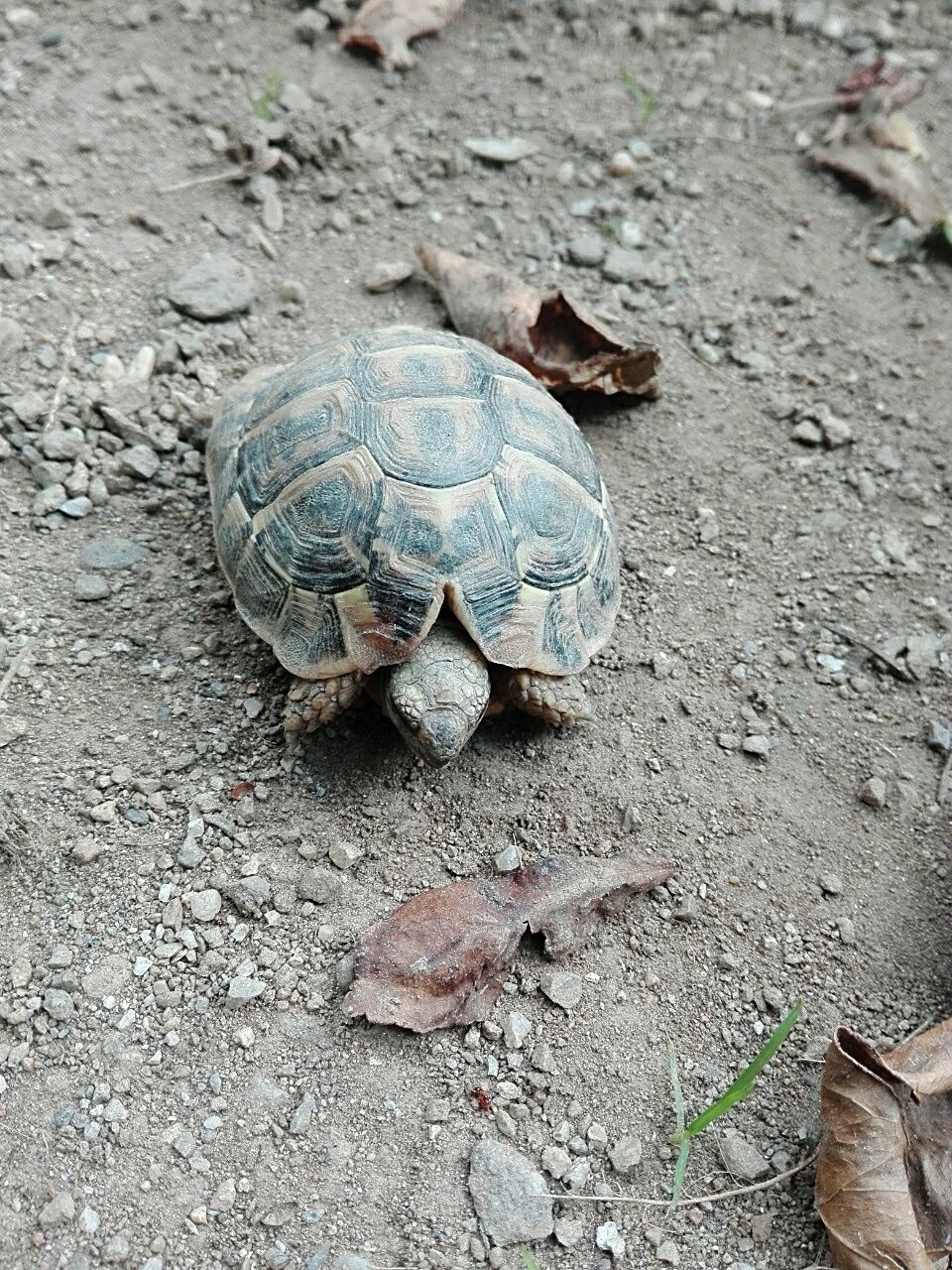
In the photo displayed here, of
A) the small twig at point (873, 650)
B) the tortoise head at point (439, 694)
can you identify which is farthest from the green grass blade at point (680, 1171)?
the small twig at point (873, 650)

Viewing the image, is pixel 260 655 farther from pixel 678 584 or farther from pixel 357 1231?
pixel 357 1231

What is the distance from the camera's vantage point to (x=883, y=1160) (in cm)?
264

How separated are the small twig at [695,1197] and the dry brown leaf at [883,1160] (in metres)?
0.08

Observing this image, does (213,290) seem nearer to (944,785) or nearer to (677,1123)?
(944,785)

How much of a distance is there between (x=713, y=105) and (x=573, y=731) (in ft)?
11.2

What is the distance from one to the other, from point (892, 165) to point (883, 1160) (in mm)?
4221

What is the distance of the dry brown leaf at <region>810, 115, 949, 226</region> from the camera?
5.10 m

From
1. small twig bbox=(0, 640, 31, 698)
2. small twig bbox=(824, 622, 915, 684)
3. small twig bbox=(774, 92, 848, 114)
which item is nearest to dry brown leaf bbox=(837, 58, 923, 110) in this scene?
small twig bbox=(774, 92, 848, 114)

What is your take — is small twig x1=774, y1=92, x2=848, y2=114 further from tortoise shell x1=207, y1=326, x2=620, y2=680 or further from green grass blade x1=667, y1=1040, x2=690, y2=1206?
green grass blade x1=667, y1=1040, x2=690, y2=1206

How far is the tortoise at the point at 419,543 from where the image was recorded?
10.4 feet

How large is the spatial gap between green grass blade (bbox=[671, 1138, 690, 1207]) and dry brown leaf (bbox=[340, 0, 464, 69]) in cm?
463

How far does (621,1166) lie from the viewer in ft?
9.00

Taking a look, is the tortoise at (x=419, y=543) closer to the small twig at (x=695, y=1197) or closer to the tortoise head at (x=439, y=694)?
the tortoise head at (x=439, y=694)

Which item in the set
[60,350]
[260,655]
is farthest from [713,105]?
[260,655]
